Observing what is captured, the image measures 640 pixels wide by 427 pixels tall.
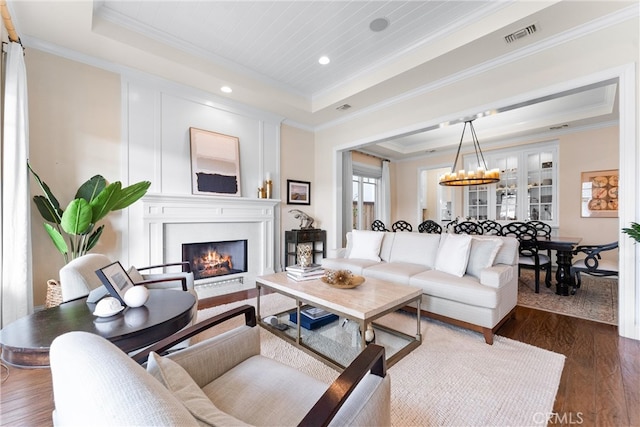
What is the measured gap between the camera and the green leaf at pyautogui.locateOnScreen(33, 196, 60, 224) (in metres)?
2.62

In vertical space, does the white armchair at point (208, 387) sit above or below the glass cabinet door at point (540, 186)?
below

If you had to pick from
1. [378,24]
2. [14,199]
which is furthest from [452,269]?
[14,199]

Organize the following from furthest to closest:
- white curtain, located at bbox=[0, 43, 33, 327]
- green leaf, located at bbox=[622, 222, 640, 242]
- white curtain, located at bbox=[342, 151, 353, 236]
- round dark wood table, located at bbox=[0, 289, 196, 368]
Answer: white curtain, located at bbox=[342, 151, 353, 236]
white curtain, located at bbox=[0, 43, 33, 327]
green leaf, located at bbox=[622, 222, 640, 242]
round dark wood table, located at bbox=[0, 289, 196, 368]

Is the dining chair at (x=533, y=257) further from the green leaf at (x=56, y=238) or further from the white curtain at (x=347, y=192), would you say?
the green leaf at (x=56, y=238)

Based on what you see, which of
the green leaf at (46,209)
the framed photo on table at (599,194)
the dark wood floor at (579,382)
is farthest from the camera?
the framed photo on table at (599,194)

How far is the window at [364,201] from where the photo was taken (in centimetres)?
688

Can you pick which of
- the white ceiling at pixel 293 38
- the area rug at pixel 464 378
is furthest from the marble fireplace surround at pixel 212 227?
the area rug at pixel 464 378

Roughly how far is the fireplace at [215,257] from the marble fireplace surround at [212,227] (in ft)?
0.26

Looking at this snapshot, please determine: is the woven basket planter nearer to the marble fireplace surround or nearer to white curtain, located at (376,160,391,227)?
the marble fireplace surround

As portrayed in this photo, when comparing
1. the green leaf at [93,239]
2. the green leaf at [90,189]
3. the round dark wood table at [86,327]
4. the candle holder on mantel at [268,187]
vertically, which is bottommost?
the round dark wood table at [86,327]

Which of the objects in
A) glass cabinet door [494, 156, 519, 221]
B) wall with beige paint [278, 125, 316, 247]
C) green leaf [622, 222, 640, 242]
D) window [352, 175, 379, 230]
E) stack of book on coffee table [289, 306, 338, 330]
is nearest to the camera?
green leaf [622, 222, 640, 242]

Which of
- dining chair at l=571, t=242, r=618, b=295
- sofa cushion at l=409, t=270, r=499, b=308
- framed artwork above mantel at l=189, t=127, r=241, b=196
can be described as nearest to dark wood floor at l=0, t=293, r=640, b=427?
sofa cushion at l=409, t=270, r=499, b=308

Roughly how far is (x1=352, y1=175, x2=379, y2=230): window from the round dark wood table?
5537 mm

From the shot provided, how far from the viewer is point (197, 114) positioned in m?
3.88
